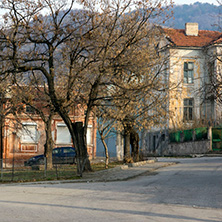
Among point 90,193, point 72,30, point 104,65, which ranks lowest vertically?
point 90,193

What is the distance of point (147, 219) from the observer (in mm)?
8953

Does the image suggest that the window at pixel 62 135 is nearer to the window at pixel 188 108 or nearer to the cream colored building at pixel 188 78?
the cream colored building at pixel 188 78

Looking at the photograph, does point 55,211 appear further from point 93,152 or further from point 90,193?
point 93,152

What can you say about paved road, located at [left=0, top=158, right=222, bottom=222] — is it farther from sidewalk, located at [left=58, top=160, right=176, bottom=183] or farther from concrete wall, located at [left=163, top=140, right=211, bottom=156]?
concrete wall, located at [left=163, top=140, right=211, bottom=156]

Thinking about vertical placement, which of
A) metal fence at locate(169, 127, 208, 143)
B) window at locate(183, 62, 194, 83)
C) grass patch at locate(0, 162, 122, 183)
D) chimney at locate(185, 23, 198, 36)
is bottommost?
grass patch at locate(0, 162, 122, 183)

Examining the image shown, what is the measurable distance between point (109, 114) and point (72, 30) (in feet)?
21.2

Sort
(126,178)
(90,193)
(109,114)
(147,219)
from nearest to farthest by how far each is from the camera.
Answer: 1. (147,219)
2. (90,193)
3. (126,178)
4. (109,114)

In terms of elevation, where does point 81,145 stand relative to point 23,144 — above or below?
below

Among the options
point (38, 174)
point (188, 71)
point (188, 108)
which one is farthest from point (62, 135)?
point (38, 174)

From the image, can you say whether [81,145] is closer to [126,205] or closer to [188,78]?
[126,205]

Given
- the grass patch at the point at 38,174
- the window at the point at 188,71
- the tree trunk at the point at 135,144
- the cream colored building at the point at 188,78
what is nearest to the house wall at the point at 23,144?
the cream colored building at the point at 188,78

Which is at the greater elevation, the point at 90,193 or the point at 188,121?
the point at 188,121

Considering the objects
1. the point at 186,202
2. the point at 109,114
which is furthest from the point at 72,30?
the point at 186,202

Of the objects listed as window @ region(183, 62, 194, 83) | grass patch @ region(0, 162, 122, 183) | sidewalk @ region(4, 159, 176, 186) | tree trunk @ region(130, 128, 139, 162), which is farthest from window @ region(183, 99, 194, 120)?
grass patch @ region(0, 162, 122, 183)
